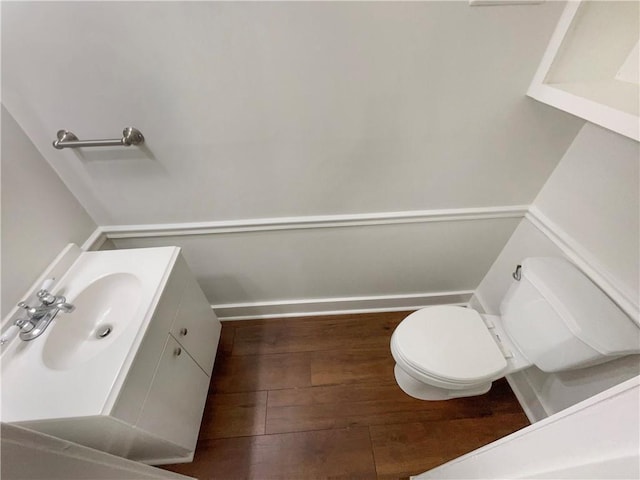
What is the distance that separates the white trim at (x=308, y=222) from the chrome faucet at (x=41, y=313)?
1.25 ft

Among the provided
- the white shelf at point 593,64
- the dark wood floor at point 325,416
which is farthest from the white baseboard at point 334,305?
the white shelf at point 593,64

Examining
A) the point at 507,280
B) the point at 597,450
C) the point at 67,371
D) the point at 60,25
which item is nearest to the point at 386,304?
the point at 507,280

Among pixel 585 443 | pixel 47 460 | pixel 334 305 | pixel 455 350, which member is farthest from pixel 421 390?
pixel 47 460

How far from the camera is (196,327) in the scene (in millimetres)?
1163

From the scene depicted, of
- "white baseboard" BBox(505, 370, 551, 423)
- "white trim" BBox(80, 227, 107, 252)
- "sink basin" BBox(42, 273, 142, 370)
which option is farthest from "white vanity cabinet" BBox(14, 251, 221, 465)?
"white baseboard" BBox(505, 370, 551, 423)

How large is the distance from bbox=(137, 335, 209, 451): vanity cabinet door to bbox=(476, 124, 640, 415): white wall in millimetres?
1416

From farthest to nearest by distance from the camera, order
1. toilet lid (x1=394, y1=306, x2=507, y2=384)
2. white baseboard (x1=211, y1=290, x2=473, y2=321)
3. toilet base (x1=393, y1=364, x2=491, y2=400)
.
Result: 1. white baseboard (x1=211, y1=290, x2=473, y2=321)
2. toilet base (x1=393, y1=364, x2=491, y2=400)
3. toilet lid (x1=394, y1=306, x2=507, y2=384)

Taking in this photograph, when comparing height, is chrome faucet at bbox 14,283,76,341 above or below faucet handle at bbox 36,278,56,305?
below

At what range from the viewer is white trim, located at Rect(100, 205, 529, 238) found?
1.19m

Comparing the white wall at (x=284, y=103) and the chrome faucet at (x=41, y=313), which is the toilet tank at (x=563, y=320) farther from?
the chrome faucet at (x=41, y=313)

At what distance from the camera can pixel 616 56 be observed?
33.8 inches

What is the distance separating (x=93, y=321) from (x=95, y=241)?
0.36 metres

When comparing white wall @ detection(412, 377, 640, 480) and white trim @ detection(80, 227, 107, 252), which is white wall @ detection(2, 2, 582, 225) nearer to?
white trim @ detection(80, 227, 107, 252)

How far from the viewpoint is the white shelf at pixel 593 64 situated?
75 centimetres
